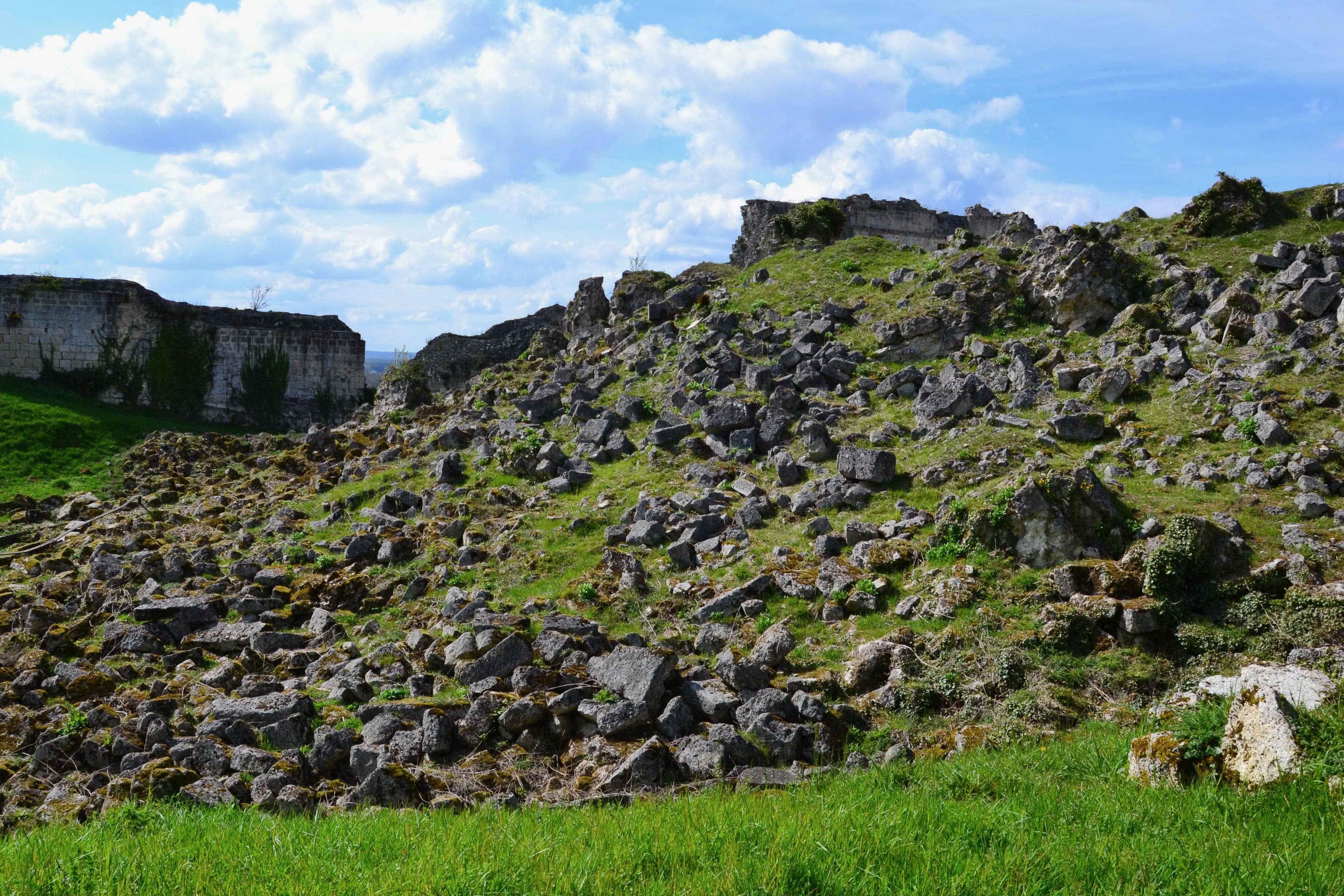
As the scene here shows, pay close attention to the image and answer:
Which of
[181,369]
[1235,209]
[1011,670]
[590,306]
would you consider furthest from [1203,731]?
[181,369]

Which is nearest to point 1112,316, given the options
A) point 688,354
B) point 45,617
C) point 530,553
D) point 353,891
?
point 688,354

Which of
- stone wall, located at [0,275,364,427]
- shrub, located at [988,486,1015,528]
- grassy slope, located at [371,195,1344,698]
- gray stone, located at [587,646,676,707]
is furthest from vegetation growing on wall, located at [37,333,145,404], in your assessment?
shrub, located at [988,486,1015,528]

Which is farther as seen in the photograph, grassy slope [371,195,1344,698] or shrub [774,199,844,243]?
shrub [774,199,844,243]

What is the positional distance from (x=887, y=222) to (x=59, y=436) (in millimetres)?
26701

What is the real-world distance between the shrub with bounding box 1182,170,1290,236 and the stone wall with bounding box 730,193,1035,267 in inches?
494

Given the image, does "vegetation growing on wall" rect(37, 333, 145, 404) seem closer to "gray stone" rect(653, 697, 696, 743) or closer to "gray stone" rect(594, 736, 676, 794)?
"gray stone" rect(653, 697, 696, 743)

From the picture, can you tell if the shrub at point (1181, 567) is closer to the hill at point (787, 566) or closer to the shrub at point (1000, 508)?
the hill at point (787, 566)

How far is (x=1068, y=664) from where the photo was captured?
908 centimetres

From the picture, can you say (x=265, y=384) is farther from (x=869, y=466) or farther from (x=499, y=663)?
(x=499, y=663)

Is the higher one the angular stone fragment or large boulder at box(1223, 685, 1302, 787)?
large boulder at box(1223, 685, 1302, 787)

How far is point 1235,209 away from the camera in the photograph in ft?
59.5

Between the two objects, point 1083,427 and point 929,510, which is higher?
point 1083,427

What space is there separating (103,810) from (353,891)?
4.33 m

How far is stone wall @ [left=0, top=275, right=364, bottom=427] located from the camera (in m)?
33.4
